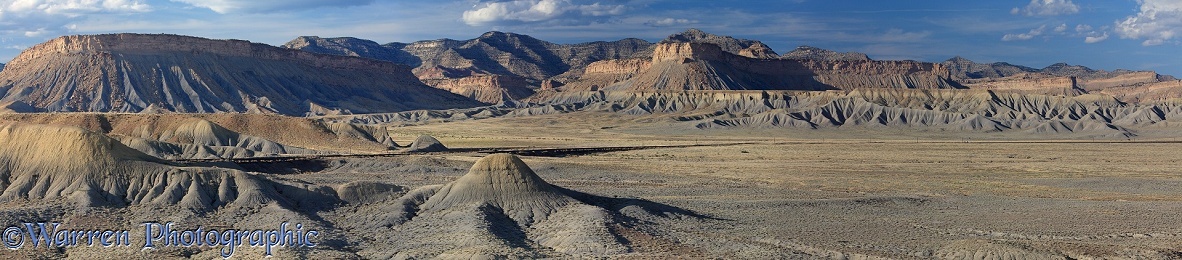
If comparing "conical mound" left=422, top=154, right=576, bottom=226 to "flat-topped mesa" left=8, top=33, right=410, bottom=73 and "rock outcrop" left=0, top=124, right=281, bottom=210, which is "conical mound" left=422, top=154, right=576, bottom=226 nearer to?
"rock outcrop" left=0, top=124, right=281, bottom=210

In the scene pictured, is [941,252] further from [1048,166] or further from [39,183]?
[1048,166]

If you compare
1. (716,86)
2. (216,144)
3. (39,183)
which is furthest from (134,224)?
(716,86)

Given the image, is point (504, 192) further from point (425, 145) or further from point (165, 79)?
point (165, 79)

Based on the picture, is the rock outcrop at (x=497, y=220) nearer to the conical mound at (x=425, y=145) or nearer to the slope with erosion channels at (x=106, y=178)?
the slope with erosion channels at (x=106, y=178)

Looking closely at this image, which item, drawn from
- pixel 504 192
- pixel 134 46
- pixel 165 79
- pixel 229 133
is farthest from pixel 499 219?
pixel 134 46

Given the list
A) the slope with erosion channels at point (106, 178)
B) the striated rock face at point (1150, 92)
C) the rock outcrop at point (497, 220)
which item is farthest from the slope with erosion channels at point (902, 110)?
the slope with erosion channels at point (106, 178)

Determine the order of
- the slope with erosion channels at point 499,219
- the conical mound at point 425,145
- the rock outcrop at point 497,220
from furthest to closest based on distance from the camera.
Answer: the conical mound at point 425,145, the slope with erosion channels at point 499,219, the rock outcrop at point 497,220

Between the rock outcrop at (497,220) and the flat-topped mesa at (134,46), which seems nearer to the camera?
the rock outcrop at (497,220)
